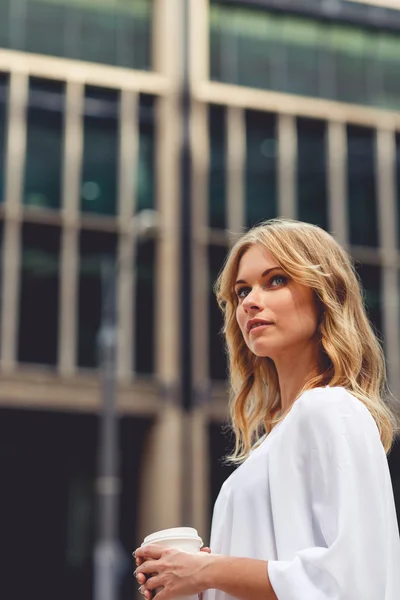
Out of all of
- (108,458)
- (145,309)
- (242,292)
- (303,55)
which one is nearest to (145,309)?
(145,309)

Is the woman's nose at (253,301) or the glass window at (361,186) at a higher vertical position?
the glass window at (361,186)

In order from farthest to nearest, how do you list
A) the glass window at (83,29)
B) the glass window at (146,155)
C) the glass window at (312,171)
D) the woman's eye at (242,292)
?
the glass window at (312,171), the glass window at (146,155), the glass window at (83,29), the woman's eye at (242,292)

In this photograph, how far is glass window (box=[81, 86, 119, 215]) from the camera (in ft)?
78.6

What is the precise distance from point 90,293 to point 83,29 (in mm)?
5465

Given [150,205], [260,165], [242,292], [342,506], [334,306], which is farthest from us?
[260,165]

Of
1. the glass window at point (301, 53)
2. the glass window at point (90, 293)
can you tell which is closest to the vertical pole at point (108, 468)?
the glass window at point (90, 293)

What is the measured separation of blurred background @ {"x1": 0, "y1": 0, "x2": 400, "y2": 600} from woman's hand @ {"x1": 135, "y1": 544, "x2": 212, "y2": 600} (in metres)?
20.1

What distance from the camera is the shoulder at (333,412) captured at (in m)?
2.12

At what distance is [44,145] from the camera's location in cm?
2358

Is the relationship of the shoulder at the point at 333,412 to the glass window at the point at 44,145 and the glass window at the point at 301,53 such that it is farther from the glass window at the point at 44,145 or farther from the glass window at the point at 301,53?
the glass window at the point at 301,53

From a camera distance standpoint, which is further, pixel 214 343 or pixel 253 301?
pixel 214 343

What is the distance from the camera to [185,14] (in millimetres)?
24938

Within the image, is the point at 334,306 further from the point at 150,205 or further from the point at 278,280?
the point at 150,205

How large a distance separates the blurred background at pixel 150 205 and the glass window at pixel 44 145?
0.13 feet
